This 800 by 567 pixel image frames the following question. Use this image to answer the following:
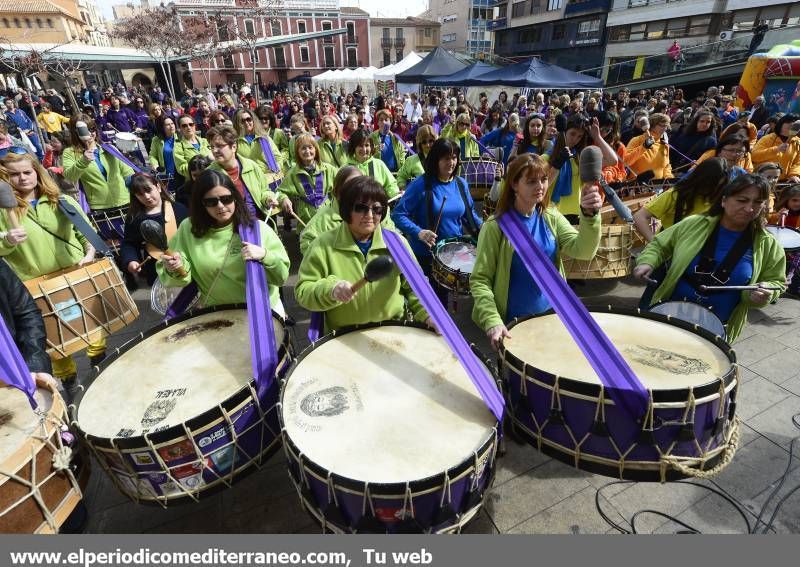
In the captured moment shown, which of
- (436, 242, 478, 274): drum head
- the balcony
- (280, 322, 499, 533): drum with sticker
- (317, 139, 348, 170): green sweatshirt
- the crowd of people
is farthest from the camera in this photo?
the balcony

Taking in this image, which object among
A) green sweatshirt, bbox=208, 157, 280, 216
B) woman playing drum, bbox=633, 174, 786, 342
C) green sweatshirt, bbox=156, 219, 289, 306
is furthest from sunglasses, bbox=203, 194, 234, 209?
woman playing drum, bbox=633, 174, 786, 342

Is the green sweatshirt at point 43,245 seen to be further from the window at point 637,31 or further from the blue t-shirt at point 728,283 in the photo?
the window at point 637,31

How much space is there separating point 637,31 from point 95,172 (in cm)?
4134

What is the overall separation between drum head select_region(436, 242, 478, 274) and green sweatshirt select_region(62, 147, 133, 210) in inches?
170

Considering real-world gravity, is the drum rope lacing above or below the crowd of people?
below

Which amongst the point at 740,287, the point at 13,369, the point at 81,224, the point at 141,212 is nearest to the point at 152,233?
the point at 13,369

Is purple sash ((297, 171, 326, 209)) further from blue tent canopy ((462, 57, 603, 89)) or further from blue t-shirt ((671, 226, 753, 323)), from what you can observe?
blue tent canopy ((462, 57, 603, 89))

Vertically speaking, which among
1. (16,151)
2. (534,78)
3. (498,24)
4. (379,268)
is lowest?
(379,268)

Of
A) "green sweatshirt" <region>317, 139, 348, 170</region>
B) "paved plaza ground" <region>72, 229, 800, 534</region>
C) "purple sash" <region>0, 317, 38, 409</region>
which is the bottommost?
"paved plaza ground" <region>72, 229, 800, 534</region>

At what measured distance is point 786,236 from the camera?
4496 mm

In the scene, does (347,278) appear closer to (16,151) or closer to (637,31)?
(16,151)

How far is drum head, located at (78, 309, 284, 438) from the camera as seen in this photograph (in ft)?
6.45

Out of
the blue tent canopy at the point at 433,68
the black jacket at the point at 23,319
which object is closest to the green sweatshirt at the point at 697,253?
the black jacket at the point at 23,319
